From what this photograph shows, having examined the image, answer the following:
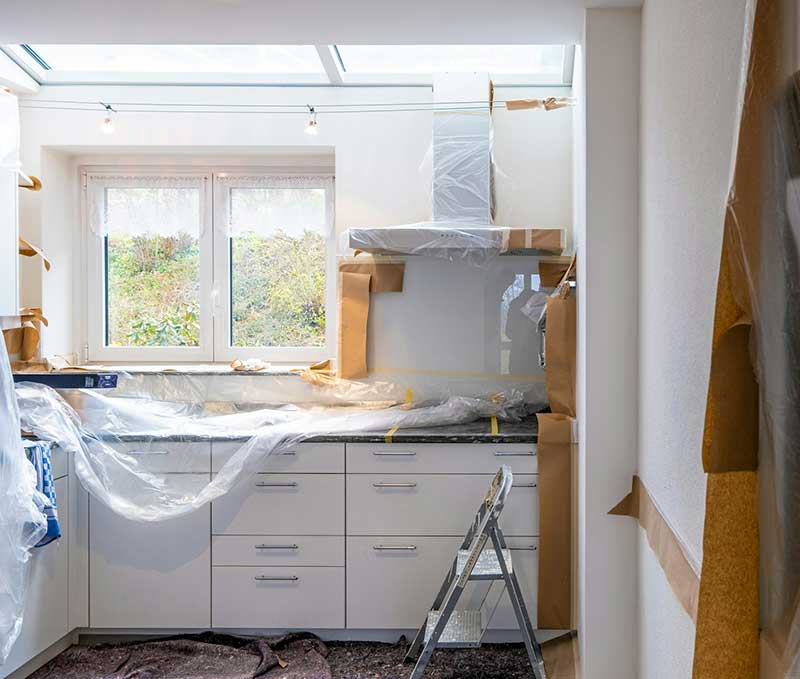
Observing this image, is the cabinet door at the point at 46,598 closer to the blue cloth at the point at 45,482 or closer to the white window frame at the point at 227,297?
the blue cloth at the point at 45,482

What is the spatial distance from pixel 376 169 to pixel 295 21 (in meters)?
1.16

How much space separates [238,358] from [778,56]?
3.14 meters

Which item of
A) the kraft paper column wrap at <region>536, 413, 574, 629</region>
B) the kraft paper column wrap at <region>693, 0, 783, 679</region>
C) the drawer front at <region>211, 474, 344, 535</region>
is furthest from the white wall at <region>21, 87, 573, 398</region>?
the kraft paper column wrap at <region>693, 0, 783, 679</region>

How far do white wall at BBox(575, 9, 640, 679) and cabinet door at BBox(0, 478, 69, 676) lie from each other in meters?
1.88

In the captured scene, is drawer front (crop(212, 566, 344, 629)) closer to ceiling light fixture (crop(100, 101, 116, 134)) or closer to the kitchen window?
the kitchen window

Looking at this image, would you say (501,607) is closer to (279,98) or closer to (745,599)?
(745,599)

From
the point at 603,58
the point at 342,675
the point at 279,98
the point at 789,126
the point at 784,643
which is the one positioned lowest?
the point at 342,675

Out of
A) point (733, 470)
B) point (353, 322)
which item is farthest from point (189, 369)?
point (733, 470)

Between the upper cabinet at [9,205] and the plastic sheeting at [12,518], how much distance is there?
995mm

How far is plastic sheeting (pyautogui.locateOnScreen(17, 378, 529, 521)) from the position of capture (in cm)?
276

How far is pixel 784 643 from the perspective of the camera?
3.23 ft

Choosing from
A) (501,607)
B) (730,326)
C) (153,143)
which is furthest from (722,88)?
(153,143)

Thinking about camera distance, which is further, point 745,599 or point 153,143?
point 153,143

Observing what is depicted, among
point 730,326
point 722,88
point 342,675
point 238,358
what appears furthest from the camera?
point 238,358
